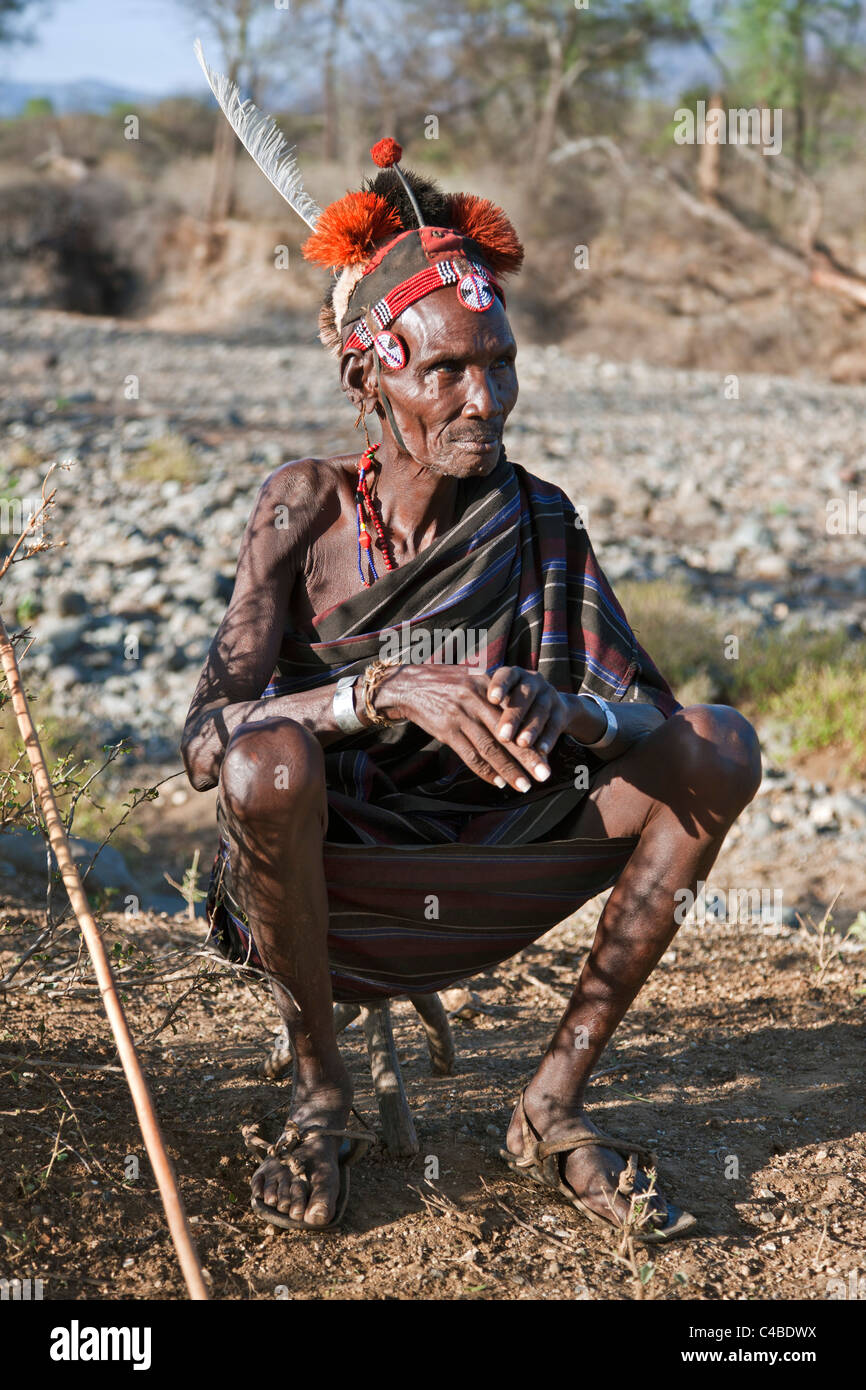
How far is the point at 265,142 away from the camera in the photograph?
280cm

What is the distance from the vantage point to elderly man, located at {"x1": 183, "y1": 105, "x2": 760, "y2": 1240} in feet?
6.65

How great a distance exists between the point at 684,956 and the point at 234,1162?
5.38 feet

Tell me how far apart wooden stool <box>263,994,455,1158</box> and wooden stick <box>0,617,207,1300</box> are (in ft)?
2.23

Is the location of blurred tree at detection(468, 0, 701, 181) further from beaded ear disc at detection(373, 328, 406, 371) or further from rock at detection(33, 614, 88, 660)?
beaded ear disc at detection(373, 328, 406, 371)

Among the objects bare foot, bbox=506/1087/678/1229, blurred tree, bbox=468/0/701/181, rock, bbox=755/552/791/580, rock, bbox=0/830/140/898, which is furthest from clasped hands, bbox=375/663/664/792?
blurred tree, bbox=468/0/701/181

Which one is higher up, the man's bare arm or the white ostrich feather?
the white ostrich feather

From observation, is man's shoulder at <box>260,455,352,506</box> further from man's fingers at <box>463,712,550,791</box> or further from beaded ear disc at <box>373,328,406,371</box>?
man's fingers at <box>463,712,550,791</box>

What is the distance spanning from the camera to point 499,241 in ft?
8.25

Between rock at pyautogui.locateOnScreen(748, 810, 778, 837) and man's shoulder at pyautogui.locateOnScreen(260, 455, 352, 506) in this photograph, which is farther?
rock at pyautogui.locateOnScreen(748, 810, 778, 837)

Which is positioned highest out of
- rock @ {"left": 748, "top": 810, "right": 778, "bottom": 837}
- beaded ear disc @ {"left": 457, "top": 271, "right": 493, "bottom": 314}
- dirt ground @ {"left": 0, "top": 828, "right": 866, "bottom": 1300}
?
beaded ear disc @ {"left": 457, "top": 271, "right": 493, "bottom": 314}

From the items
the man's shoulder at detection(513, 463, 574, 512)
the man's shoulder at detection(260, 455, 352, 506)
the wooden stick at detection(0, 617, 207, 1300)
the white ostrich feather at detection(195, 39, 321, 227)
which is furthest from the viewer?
the white ostrich feather at detection(195, 39, 321, 227)

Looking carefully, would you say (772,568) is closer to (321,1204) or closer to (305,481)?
(305,481)

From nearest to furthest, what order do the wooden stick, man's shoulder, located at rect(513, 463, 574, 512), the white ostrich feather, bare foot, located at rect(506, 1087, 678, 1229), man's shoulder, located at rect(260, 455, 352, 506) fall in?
the wooden stick < bare foot, located at rect(506, 1087, 678, 1229) < man's shoulder, located at rect(260, 455, 352, 506) < man's shoulder, located at rect(513, 463, 574, 512) < the white ostrich feather

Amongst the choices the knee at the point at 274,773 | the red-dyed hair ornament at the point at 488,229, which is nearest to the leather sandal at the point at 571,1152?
the knee at the point at 274,773
